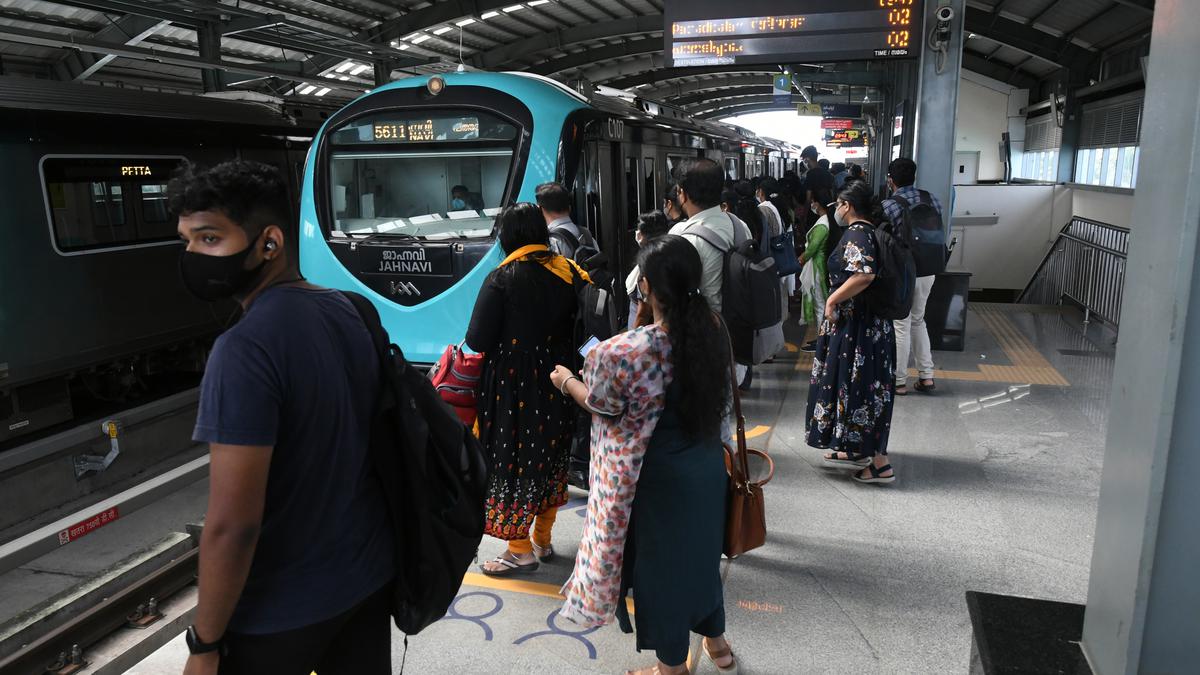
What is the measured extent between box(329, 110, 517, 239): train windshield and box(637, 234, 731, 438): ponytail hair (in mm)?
3631

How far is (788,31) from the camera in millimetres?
7766

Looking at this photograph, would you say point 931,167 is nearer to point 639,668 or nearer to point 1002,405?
point 1002,405

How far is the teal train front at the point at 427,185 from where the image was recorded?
5859mm

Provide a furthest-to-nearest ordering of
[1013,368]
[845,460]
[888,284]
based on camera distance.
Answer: [1013,368] < [845,460] < [888,284]

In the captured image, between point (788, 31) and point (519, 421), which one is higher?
point (788, 31)

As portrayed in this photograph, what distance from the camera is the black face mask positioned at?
1.62 metres

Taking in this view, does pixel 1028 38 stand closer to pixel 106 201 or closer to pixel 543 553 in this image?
pixel 106 201

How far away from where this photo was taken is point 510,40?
19.4 metres

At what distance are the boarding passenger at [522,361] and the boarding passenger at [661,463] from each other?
0.72 m

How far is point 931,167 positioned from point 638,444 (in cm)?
644

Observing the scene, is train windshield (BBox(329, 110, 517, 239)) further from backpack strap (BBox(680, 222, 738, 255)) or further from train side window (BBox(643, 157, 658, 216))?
backpack strap (BBox(680, 222, 738, 255))

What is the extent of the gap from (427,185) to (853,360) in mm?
3389

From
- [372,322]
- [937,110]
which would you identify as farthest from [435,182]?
[937,110]

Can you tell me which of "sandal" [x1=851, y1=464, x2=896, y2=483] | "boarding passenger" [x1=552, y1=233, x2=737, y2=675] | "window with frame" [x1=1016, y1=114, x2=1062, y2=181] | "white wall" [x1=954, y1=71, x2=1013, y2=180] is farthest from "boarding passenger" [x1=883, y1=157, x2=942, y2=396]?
"white wall" [x1=954, y1=71, x2=1013, y2=180]
